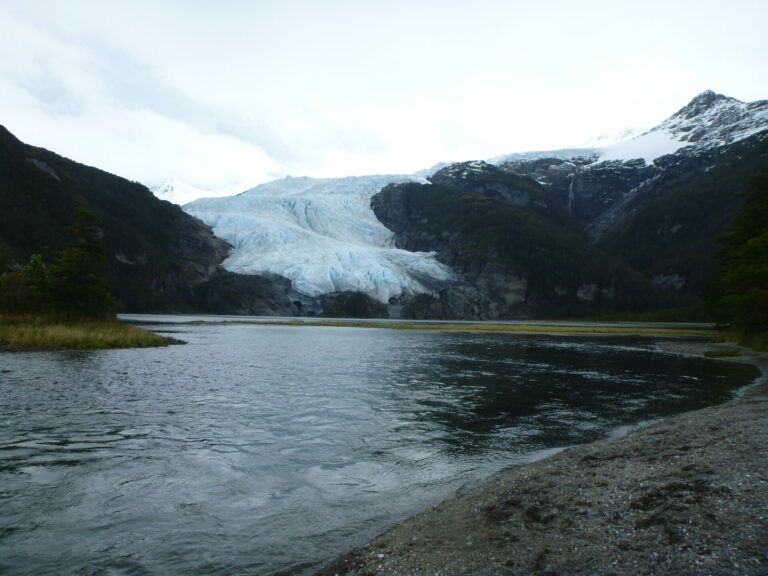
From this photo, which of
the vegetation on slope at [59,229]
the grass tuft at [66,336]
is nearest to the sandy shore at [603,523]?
→ the grass tuft at [66,336]

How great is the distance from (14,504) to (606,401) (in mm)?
22311

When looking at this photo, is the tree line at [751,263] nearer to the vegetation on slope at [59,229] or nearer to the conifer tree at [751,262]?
the conifer tree at [751,262]

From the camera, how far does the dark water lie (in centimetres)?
834

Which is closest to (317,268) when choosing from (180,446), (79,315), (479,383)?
(79,315)

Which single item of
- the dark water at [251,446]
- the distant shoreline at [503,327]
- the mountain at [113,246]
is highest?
the mountain at [113,246]

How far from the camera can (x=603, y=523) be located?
762cm

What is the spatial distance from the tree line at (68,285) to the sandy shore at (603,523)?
170ft

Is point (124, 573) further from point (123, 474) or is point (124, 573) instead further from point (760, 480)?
point (760, 480)

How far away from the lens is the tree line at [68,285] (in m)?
47.3

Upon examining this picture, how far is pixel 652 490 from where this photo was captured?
8.70 meters

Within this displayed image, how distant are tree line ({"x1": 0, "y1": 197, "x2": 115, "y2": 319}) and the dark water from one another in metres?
19.7

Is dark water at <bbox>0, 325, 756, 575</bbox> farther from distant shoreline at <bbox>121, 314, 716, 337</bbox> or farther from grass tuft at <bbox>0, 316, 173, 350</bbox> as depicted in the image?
distant shoreline at <bbox>121, 314, 716, 337</bbox>

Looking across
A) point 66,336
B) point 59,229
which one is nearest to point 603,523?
point 66,336

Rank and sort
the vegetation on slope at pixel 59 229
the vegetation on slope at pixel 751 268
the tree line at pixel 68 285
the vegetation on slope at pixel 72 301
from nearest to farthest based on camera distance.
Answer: the vegetation on slope at pixel 72 301 → the vegetation on slope at pixel 751 268 → the tree line at pixel 68 285 → the vegetation on slope at pixel 59 229
